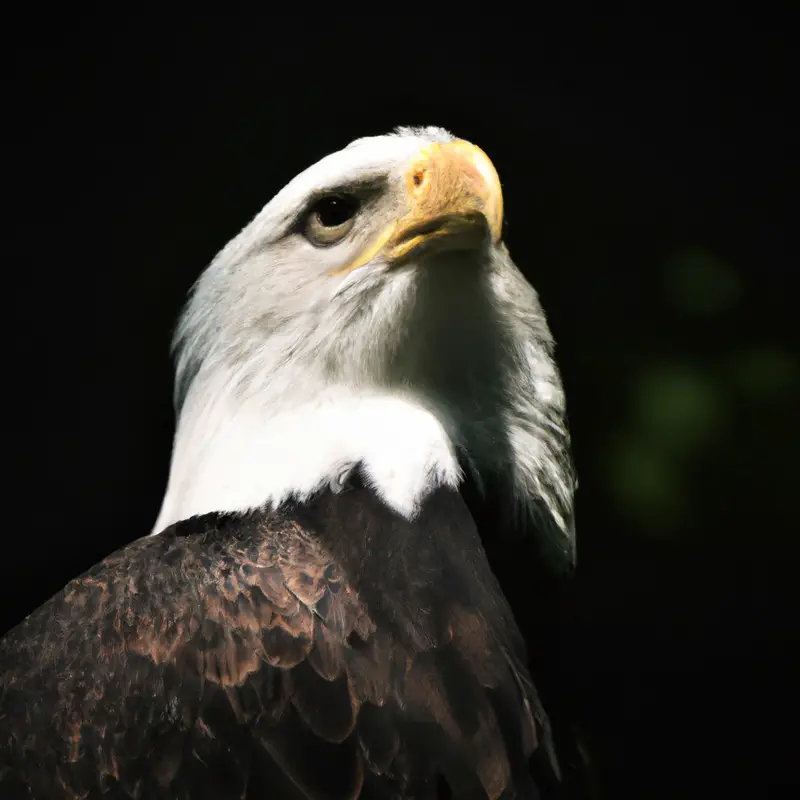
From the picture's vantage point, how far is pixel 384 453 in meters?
1.87

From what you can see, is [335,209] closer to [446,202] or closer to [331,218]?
[331,218]

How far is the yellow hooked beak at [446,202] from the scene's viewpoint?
187 cm

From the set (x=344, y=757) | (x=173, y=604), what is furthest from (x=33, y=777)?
(x=344, y=757)

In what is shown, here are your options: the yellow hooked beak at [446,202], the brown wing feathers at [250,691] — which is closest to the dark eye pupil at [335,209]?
the yellow hooked beak at [446,202]

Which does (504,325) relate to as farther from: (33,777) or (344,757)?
(33,777)

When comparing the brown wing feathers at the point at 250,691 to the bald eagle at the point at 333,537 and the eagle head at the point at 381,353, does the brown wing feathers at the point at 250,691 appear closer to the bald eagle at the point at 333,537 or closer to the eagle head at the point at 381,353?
the bald eagle at the point at 333,537

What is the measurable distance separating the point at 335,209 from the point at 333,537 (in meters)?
0.66

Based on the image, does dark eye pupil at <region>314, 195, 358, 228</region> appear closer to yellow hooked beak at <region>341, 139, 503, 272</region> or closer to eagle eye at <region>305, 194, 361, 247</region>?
eagle eye at <region>305, 194, 361, 247</region>

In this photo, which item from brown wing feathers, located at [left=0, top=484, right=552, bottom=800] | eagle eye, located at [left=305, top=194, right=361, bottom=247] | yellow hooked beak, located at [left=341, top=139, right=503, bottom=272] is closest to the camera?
brown wing feathers, located at [left=0, top=484, right=552, bottom=800]

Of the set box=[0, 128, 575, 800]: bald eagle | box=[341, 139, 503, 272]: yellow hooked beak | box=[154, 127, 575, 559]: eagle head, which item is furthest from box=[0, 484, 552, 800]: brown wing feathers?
box=[341, 139, 503, 272]: yellow hooked beak

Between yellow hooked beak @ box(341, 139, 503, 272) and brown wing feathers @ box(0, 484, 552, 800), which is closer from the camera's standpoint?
brown wing feathers @ box(0, 484, 552, 800)

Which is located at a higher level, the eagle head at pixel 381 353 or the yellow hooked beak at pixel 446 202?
the yellow hooked beak at pixel 446 202

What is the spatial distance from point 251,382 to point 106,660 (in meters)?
0.65

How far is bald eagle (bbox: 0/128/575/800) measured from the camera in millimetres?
1521
